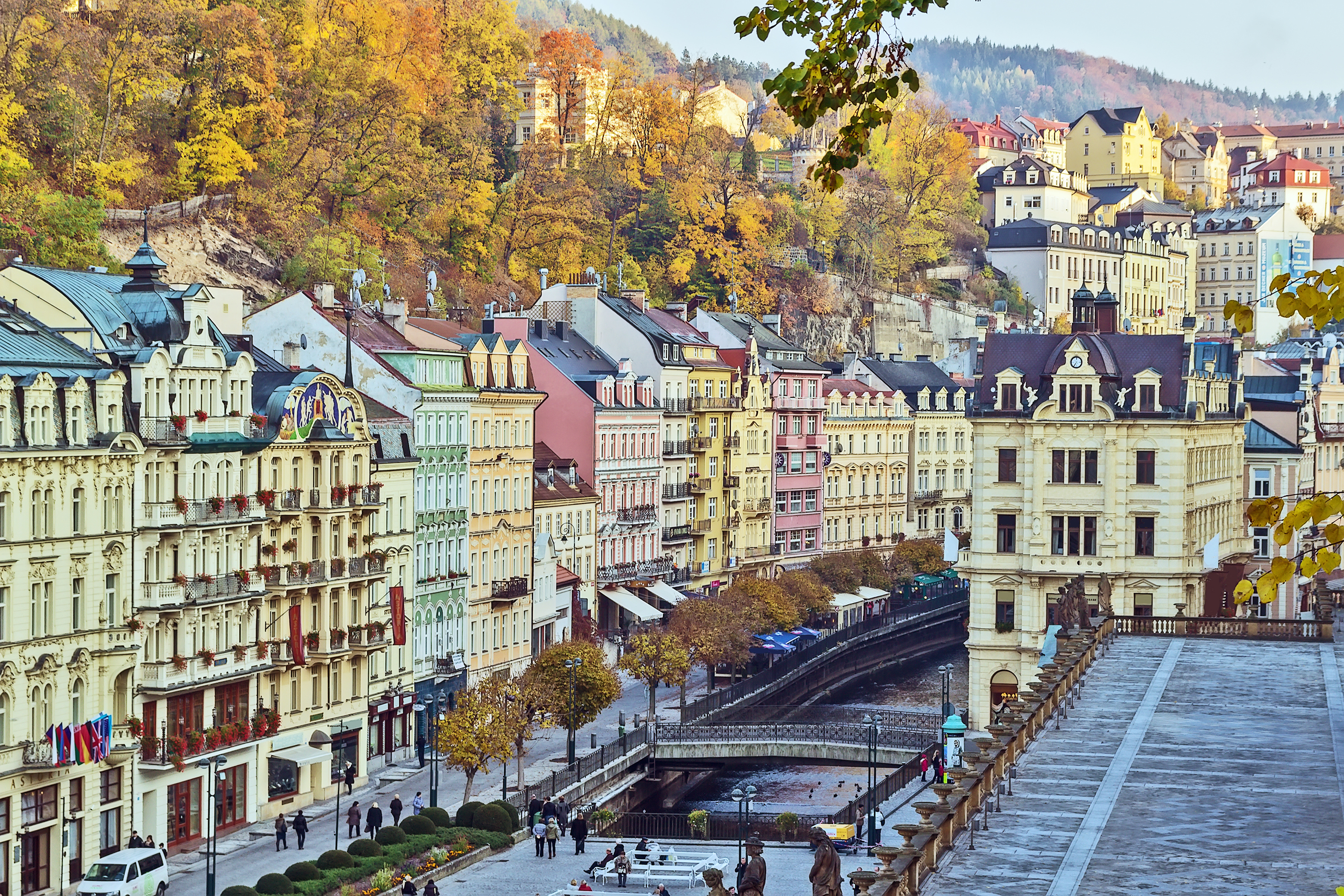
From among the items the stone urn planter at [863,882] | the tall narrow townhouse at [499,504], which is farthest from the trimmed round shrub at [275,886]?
the tall narrow townhouse at [499,504]

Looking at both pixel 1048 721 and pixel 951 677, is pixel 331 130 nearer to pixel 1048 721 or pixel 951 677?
pixel 951 677

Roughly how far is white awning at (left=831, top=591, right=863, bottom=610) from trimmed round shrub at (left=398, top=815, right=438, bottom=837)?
51.3 metres

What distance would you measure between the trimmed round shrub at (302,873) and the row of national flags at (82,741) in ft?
21.6

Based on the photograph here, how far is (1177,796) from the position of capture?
115ft

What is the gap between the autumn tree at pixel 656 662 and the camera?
83.7 metres

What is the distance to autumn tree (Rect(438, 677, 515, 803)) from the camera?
65.4 meters

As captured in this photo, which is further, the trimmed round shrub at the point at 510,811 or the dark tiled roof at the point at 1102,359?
the dark tiled roof at the point at 1102,359

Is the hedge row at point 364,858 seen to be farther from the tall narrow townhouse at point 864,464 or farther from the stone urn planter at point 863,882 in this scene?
the tall narrow townhouse at point 864,464

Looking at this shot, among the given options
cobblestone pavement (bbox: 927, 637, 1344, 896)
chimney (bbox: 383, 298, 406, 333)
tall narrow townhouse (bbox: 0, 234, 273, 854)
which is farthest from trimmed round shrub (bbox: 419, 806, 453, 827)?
chimney (bbox: 383, 298, 406, 333)

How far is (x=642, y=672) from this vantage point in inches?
3314

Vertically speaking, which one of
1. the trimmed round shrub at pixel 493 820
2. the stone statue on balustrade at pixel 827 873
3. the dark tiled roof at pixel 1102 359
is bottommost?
the trimmed round shrub at pixel 493 820

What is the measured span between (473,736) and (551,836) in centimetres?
502

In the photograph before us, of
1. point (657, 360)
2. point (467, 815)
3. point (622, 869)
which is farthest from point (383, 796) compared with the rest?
point (657, 360)

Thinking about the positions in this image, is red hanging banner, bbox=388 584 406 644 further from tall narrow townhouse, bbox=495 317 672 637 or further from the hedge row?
tall narrow townhouse, bbox=495 317 672 637
